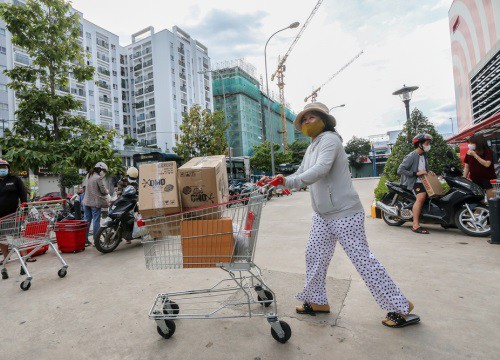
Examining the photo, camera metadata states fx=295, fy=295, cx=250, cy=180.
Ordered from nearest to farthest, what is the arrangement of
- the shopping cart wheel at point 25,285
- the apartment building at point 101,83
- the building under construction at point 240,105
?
the shopping cart wheel at point 25,285 → the apartment building at point 101,83 → the building under construction at point 240,105

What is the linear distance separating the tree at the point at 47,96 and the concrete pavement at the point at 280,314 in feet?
8.73

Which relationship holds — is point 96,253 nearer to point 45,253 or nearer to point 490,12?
point 45,253

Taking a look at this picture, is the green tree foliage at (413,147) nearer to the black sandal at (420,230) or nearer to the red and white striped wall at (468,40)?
the black sandal at (420,230)

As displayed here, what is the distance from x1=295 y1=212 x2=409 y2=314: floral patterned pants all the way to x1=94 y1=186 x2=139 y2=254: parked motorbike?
14.4 ft

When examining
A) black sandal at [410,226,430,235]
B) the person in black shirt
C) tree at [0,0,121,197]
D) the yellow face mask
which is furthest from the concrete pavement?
tree at [0,0,121,197]

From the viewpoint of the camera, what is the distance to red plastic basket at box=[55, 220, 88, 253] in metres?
5.92

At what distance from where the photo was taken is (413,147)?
371 inches

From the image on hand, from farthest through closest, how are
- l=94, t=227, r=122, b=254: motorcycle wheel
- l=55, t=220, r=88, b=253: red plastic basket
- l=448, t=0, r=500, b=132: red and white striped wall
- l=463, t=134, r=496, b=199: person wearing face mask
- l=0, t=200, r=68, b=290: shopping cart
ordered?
1. l=448, t=0, r=500, b=132: red and white striped wall
2. l=55, t=220, r=88, b=253: red plastic basket
3. l=94, t=227, r=122, b=254: motorcycle wheel
4. l=463, t=134, r=496, b=199: person wearing face mask
5. l=0, t=200, r=68, b=290: shopping cart

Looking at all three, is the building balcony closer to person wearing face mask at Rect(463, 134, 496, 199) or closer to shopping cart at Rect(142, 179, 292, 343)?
person wearing face mask at Rect(463, 134, 496, 199)

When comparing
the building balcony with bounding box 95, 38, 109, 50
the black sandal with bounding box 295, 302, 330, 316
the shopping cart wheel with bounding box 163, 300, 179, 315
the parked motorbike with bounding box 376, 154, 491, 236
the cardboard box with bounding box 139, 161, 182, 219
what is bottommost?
the black sandal with bounding box 295, 302, 330, 316

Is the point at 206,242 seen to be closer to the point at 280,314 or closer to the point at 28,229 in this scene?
the point at 280,314

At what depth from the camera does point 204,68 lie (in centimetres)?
6488

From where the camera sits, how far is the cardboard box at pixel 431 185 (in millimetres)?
5168

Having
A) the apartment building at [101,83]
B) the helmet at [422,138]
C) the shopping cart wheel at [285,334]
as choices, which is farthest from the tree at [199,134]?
the shopping cart wheel at [285,334]
